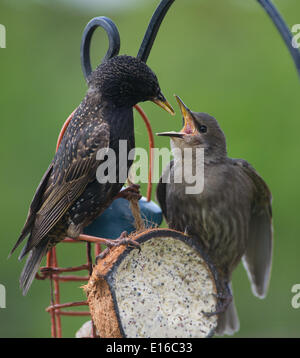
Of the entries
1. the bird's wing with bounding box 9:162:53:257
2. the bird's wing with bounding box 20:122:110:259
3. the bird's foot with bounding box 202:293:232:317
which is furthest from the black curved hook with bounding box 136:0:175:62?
→ the bird's foot with bounding box 202:293:232:317

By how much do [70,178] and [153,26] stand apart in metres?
0.82

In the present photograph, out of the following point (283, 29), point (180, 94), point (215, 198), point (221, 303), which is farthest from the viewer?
point (180, 94)

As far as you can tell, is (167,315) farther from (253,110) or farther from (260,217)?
(253,110)

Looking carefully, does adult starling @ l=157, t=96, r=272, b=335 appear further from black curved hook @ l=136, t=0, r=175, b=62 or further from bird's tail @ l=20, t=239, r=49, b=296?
bird's tail @ l=20, t=239, r=49, b=296

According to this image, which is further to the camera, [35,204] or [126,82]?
[35,204]

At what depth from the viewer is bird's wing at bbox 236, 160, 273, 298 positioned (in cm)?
395

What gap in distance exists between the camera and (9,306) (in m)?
5.80

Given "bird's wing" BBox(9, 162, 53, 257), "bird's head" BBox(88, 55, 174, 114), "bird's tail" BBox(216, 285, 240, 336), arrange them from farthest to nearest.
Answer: "bird's tail" BBox(216, 285, 240, 336) < "bird's wing" BBox(9, 162, 53, 257) < "bird's head" BBox(88, 55, 174, 114)

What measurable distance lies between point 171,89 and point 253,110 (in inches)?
26.0

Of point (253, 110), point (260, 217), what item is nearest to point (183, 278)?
point (260, 217)

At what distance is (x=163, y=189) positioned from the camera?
393cm

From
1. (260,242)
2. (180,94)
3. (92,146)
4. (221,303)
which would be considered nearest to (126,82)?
(92,146)

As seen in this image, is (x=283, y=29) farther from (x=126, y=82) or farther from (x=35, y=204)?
(x=35, y=204)

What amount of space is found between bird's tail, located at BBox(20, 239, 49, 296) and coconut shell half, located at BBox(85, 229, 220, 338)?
1.36ft
